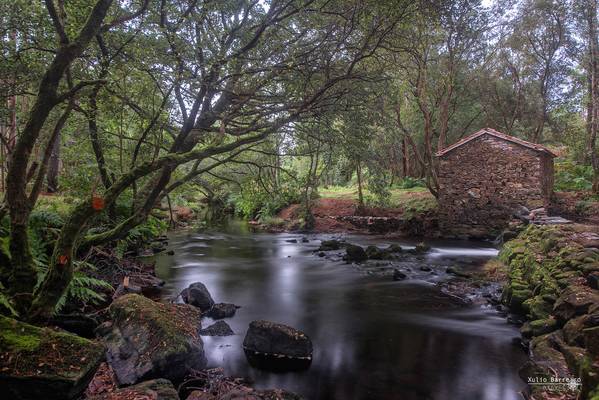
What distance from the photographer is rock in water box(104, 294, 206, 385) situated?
506 centimetres

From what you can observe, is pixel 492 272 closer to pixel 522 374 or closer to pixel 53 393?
pixel 522 374

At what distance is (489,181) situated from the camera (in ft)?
64.0

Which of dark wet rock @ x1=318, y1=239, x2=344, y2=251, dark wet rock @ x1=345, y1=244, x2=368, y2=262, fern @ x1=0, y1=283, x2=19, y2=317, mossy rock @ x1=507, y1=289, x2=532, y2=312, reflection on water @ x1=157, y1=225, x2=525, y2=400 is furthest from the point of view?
dark wet rock @ x1=318, y1=239, x2=344, y2=251

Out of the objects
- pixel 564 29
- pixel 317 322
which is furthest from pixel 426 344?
pixel 564 29

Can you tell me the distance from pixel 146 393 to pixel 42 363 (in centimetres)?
110

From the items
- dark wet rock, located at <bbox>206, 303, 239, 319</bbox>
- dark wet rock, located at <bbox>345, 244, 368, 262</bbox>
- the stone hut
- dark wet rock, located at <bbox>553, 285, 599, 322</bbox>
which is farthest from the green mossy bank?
the stone hut

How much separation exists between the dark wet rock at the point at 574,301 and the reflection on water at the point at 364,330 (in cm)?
99

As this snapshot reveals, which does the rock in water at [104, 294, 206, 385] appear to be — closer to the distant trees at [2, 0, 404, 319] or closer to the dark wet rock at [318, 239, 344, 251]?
the distant trees at [2, 0, 404, 319]

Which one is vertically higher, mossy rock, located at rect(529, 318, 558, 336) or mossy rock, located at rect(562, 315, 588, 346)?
mossy rock, located at rect(562, 315, 588, 346)

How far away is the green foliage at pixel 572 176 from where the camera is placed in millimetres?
21067

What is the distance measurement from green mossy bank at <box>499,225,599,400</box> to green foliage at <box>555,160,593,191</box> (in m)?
12.6

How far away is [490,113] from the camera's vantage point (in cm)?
2748

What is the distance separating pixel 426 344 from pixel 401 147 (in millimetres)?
25280

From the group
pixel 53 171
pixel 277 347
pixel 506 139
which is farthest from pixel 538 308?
pixel 53 171
